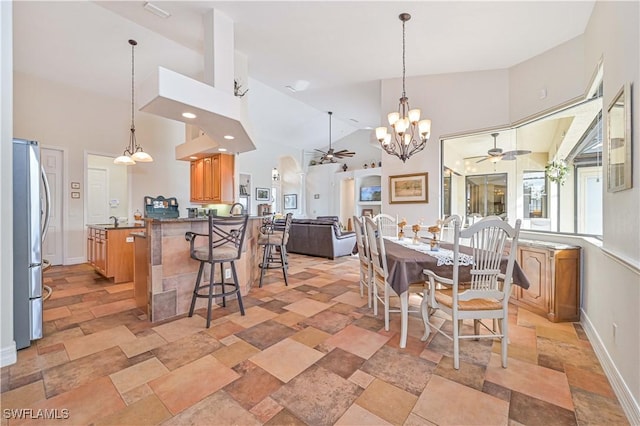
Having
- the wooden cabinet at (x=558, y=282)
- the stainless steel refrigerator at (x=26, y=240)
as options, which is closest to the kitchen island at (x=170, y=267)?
the stainless steel refrigerator at (x=26, y=240)

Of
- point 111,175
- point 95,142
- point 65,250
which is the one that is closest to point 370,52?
point 95,142

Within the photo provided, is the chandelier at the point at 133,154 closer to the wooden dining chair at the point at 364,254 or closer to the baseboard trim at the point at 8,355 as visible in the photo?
the baseboard trim at the point at 8,355

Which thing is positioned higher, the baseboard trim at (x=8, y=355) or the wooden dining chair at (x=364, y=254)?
the wooden dining chair at (x=364, y=254)

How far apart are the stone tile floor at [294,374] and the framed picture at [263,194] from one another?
20.6ft

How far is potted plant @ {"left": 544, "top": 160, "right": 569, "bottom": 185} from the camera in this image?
350cm

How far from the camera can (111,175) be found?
711 cm

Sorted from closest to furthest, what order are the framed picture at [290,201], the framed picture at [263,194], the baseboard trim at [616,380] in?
the baseboard trim at [616,380] → the framed picture at [263,194] → the framed picture at [290,201]

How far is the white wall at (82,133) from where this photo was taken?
4.80 m

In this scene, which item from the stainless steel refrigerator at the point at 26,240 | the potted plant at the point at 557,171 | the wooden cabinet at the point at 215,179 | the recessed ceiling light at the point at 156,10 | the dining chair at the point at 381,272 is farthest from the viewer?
the wooden cabinet at the point at 215,179

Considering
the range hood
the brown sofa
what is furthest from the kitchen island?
the brown sofa

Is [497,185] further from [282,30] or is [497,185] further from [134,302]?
[134,302]

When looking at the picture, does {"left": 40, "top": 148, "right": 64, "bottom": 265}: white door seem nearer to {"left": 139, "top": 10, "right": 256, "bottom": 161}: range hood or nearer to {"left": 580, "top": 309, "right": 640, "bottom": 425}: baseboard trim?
{"left": 139, "top": 10, "right": 256, "bottom": 161}: range hood

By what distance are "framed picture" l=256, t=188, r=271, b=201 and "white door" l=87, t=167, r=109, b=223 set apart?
13.1ft

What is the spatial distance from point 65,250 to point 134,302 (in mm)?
3254
